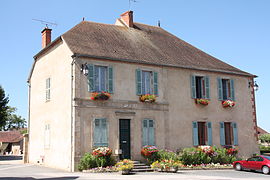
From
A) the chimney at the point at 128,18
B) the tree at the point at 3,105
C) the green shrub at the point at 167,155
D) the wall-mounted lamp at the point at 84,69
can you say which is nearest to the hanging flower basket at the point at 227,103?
the green shrub at the point at 167,155

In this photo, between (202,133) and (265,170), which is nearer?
(265,170)

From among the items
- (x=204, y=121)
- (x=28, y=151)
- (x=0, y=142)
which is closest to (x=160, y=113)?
(x=204, y=121)

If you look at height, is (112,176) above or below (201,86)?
below

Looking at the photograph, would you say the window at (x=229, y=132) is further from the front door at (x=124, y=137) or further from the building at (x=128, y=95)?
the front door at (x=124, y=137)

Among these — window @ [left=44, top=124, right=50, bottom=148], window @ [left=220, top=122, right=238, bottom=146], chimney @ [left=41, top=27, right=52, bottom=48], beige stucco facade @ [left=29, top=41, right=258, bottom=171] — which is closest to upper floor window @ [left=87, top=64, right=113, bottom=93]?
beige stucco facade @ [left=29, top=41, right=258, bottom=171]

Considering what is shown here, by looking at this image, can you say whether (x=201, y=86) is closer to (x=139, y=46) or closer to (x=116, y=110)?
(x=139, y=46)

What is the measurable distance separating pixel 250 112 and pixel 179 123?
6189mm

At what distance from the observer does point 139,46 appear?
22.1 m

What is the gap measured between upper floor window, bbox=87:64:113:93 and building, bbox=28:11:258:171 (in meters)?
0.05

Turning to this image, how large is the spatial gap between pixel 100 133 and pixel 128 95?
268 centimetres

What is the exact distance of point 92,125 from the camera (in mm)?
18141

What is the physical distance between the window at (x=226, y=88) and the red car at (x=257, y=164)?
15.8 ft

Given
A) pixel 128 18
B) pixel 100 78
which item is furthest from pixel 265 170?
pixel 128 18

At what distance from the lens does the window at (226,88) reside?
901 inches
